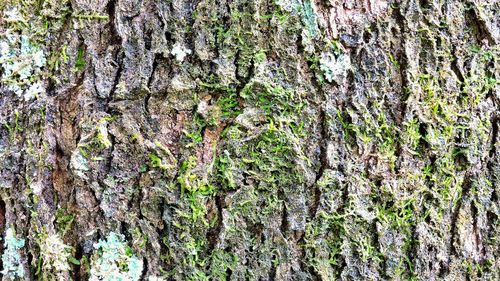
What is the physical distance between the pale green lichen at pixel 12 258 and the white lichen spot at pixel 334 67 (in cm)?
82

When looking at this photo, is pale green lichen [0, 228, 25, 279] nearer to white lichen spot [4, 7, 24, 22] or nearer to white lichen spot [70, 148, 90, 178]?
white lichen spot [70, 148, 90, 178]

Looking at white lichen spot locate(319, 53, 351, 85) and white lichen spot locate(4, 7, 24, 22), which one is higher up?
white lichen spot locate(4, 7, 24, 22)

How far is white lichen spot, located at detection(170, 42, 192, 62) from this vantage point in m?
1.11

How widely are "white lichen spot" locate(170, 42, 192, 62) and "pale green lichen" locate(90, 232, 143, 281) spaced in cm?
43

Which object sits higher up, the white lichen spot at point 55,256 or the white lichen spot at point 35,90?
the white lichen spot at point 35,90

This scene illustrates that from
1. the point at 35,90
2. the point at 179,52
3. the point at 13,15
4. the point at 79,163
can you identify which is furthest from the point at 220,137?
the point at 13,15

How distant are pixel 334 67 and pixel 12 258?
881 millimetres

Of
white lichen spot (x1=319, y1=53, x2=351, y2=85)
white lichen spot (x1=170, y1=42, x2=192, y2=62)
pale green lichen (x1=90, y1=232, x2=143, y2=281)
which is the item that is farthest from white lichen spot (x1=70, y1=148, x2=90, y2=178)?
white lichen spot (x1=319, y1=53, x2=351, y2=85)

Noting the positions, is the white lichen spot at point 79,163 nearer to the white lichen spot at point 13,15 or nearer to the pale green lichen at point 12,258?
the pale green lichen at point 12,258

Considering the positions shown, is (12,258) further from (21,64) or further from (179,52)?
(179,52)

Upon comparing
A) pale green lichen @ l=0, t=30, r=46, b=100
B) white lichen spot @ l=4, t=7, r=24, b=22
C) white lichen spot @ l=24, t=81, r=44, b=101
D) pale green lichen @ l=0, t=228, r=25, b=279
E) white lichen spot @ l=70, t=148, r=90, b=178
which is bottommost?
pale green lichen @ l=0, t=228, r=25, b=279

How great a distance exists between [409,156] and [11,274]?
991 millimetres

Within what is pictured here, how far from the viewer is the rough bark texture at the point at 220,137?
1120mm

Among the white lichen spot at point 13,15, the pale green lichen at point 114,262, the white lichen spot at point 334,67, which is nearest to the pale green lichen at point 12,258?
the pale green lichen at point 114,262
